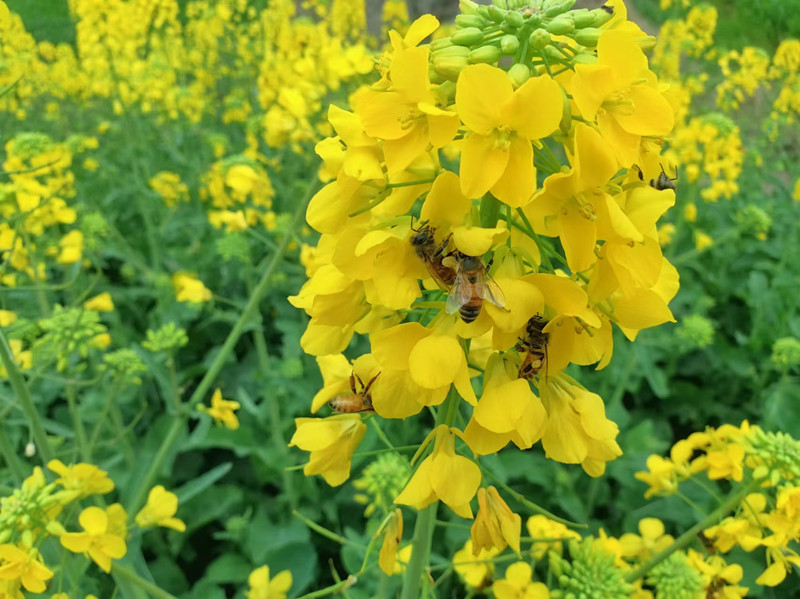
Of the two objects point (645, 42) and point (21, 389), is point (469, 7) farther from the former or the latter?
point (21, 389)

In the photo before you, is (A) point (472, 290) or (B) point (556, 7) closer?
(A) point (472, 290)

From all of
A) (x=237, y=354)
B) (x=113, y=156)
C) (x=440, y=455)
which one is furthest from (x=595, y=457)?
(x=113, y=156)

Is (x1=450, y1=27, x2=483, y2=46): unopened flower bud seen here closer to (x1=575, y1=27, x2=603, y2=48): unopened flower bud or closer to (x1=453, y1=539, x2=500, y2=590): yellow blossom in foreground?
(x1=575, y1=27, x2=603, y2=48): unopened flower bud

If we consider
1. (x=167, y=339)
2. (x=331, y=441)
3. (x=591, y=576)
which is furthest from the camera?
(x=167, y=339)

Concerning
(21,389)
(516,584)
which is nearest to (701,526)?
(516,584)

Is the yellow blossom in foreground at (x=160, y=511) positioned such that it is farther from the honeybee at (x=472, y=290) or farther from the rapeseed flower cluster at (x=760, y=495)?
the rapeseed flower cluster at (x=760, y=495)

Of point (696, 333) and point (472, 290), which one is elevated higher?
point (472, 290)

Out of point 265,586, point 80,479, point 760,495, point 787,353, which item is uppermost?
point 80,479
